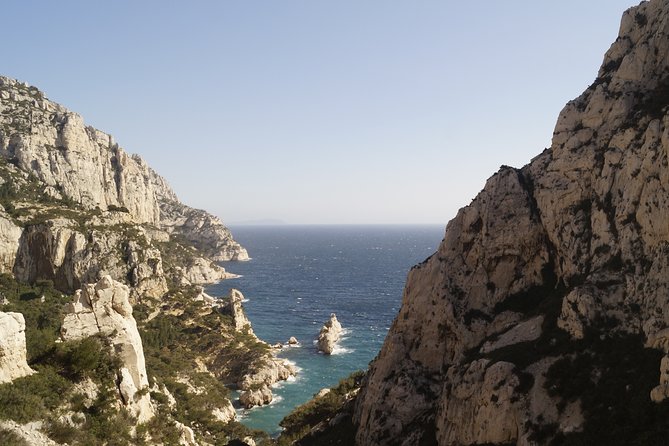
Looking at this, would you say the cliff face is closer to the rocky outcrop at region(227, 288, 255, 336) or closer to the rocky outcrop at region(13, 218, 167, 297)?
the rocky outcrop at region(227, 288, 255, 336)

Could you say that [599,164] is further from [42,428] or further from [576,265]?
[42,428]

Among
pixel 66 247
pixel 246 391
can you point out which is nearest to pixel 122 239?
pixel 66 247

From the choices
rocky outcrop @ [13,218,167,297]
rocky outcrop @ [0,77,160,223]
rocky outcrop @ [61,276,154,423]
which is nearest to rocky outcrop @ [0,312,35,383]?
rocky outcrop @ [61,276,154,423]

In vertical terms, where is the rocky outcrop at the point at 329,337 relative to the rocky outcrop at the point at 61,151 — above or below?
below

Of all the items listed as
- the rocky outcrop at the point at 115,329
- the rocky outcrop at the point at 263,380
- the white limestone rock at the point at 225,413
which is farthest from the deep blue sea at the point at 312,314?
the rocky outcrop at the point at 115,329

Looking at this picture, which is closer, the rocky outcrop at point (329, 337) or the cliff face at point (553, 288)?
the cliff face at point (553, 288)

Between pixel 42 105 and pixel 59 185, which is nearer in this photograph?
pixel 59 185

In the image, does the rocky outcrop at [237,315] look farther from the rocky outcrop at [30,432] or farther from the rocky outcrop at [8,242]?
the rocky outcrop at [30,432]
